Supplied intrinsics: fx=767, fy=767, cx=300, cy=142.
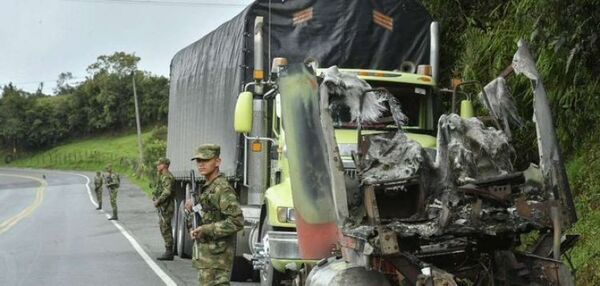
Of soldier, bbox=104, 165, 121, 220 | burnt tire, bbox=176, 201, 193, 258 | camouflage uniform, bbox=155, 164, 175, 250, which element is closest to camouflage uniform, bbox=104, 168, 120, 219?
soldier, bbox=104, 165, 121, 220

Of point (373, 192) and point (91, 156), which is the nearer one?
point (373, 192)

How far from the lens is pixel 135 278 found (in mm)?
10922

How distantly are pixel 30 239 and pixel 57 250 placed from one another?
302cm

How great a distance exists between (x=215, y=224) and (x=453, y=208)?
76.7 inches

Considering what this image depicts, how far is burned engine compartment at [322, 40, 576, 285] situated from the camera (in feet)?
17.1

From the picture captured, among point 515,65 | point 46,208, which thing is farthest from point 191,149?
point 46,208

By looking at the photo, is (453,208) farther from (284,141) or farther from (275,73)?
(275,73)

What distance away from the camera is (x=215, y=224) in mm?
6184

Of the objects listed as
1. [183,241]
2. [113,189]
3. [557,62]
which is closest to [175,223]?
[183,241]

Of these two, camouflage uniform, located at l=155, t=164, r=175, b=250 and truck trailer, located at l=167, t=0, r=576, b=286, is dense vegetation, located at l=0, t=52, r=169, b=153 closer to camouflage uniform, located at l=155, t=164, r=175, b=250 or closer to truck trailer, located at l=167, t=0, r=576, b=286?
camouflage uniform, located at l=155, t=164, r=175, b=250

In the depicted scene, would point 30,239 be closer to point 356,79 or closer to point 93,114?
point 356,79

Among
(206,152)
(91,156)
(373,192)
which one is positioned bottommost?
Answer: (91,156)

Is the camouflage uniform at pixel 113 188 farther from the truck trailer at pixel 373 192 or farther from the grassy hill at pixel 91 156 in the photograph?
→ the grassy hill at pixel 91 156

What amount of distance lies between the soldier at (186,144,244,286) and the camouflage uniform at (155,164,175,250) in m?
7.01
